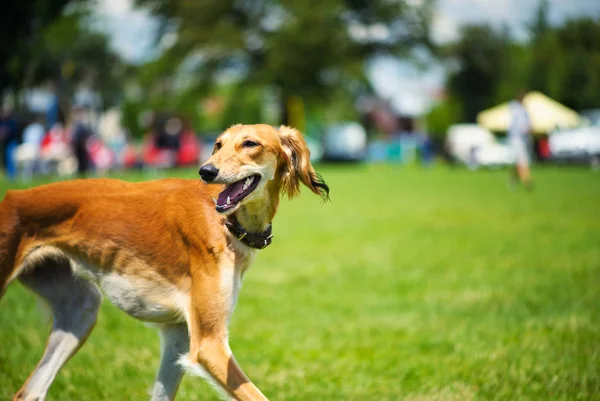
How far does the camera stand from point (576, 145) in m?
45.9

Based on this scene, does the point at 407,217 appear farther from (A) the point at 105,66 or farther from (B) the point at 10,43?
(A) the point at 105,66

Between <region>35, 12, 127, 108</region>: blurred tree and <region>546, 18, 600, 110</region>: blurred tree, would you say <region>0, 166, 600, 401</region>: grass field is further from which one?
<region>546, 18, 600, 110</region>: blurred tree

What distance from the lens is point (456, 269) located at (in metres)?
9.86

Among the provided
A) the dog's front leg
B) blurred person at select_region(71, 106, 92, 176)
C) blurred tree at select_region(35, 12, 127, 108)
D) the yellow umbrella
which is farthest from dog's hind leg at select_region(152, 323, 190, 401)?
the yellow umbrella

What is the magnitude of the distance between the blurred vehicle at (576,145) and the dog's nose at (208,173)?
44.2m

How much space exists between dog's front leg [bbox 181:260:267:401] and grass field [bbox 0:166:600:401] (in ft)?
4.16

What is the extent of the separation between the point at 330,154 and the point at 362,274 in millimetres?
42016

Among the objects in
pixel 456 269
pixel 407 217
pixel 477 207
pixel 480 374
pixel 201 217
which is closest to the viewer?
pixel 201 217

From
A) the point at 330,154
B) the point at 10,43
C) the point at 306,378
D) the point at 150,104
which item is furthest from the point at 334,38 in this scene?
the point at 306,378

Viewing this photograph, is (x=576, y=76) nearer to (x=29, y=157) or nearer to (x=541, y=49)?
(x=541, y=49)

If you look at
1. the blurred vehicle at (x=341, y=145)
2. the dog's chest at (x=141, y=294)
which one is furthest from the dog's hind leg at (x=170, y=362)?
the blurred vehicle at (x=341, y=145)

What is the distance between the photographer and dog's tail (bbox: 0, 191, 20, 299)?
4.07m

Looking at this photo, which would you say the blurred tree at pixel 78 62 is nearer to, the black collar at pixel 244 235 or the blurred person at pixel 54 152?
the blurred person at pixel 54 152

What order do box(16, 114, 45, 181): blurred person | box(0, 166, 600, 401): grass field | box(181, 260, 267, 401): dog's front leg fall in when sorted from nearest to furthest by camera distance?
1. box(181, 260, 267, 401): dog's front leg
2. box(0, 166, 600, 401): grass field
3. box(16, 114, 45, 181): blurred person
